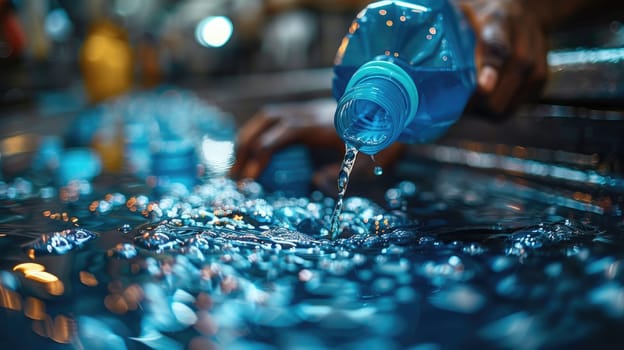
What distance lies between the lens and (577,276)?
455 mm

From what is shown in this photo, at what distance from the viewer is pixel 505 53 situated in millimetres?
822

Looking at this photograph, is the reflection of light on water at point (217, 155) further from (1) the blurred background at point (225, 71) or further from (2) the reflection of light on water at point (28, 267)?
(2) the reflection of light on water at point (28, 267)

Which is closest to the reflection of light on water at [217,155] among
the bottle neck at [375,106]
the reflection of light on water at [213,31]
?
the bottle neck at [375,106]

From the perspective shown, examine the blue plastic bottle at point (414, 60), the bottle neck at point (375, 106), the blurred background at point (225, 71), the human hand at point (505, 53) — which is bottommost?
the bottle neck at point (375, 106)

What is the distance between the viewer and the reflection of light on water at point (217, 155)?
3.65ft

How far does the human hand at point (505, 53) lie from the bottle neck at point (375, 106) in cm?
24

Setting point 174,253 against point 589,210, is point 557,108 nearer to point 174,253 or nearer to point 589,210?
point 589,210

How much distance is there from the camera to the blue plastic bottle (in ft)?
2.10

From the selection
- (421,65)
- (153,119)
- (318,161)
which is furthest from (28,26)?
(421,65)

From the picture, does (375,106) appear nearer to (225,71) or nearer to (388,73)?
(388,73)

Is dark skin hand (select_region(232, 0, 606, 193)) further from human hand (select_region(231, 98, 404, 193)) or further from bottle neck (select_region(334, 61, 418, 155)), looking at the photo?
bottle neck (select_region(334, 61, 418, 155))

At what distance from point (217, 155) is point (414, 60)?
2.25 feet

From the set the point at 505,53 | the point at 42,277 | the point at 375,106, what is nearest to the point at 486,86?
the point at 505,53

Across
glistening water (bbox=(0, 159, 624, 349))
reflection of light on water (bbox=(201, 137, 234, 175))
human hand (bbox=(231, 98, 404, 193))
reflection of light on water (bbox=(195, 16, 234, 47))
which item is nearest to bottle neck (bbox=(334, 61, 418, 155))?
glistening water (bbox=(0, 159, 624, 349))
